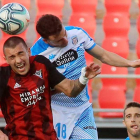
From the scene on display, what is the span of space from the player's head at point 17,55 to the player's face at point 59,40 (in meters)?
0.36

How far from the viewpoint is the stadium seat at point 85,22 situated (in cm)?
627

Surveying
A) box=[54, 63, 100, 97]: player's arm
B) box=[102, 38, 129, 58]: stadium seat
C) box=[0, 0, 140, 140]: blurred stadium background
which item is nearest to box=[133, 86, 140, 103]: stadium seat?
box=[0, 0, 140, 140]: blurred stadium background

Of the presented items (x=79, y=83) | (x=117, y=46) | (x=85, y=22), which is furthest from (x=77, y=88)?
(x=85, y=22)

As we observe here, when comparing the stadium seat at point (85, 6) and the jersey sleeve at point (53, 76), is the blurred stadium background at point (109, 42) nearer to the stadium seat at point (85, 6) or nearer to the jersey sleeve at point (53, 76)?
the stadium seat at point (85, 6)

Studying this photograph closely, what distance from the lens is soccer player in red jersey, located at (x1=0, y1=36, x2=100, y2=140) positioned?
3.12 meters

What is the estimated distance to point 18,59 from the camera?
123 inches

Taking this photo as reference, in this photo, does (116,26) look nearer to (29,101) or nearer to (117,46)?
(117,46)

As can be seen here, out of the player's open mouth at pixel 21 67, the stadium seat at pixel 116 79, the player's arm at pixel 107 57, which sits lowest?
the stadium seat at pixel 116 79

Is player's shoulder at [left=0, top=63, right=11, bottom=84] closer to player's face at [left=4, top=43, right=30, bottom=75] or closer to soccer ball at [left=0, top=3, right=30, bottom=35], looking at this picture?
player's face at [left=4, top=43, right=30, bottom=75]

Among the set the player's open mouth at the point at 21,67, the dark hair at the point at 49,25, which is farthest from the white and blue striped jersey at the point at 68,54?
the player's open mouth at the point at 21,67

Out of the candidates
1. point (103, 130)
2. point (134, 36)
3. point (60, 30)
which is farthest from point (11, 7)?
point (134, 36)

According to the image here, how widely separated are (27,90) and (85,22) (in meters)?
3.28

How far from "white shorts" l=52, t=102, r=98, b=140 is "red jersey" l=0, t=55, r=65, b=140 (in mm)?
642

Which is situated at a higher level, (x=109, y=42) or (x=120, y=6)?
(x=120, y=6)
